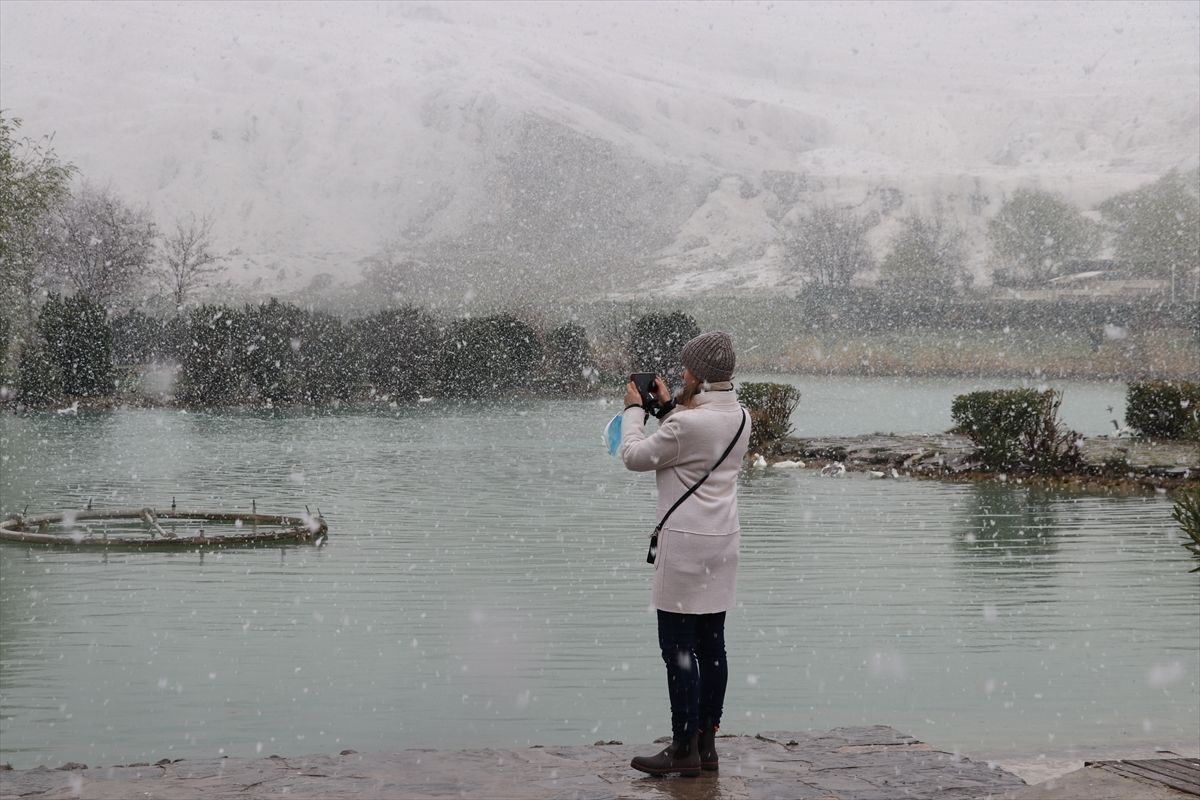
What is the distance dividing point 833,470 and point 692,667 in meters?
15.1

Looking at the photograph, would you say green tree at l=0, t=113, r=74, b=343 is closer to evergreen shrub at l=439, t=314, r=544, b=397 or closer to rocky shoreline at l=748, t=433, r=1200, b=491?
evergreen shrub at l=439, t=314, r=544, b=397

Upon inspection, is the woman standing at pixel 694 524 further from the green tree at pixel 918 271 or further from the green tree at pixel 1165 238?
the green tree at pixel 1165 238

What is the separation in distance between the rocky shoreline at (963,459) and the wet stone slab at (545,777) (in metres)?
12.9

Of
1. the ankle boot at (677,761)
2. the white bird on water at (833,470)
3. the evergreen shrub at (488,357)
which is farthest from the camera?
the evergreen shrub at (488,357)

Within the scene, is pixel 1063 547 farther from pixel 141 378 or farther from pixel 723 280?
pixel 723 280

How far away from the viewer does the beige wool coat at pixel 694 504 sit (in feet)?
16.5

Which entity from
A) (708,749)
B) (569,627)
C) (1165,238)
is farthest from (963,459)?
(1165,238)

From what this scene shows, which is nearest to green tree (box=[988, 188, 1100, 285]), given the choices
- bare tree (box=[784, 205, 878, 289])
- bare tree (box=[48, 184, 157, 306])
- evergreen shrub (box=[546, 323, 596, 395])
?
bare tree (box=[784, 205, 878, 289])

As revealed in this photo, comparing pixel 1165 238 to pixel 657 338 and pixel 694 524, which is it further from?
pixel 694 524

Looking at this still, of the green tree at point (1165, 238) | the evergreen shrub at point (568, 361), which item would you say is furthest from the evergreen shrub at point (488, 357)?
the green tree at point (1165, 238)

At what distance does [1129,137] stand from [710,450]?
20500 centimetres

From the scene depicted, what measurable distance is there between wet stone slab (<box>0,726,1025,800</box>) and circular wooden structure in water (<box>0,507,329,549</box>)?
7.47 m

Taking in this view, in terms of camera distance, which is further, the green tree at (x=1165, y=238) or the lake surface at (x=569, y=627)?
the green tree at (x=1165, y=238)

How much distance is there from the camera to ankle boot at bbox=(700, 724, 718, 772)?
17.2ft
